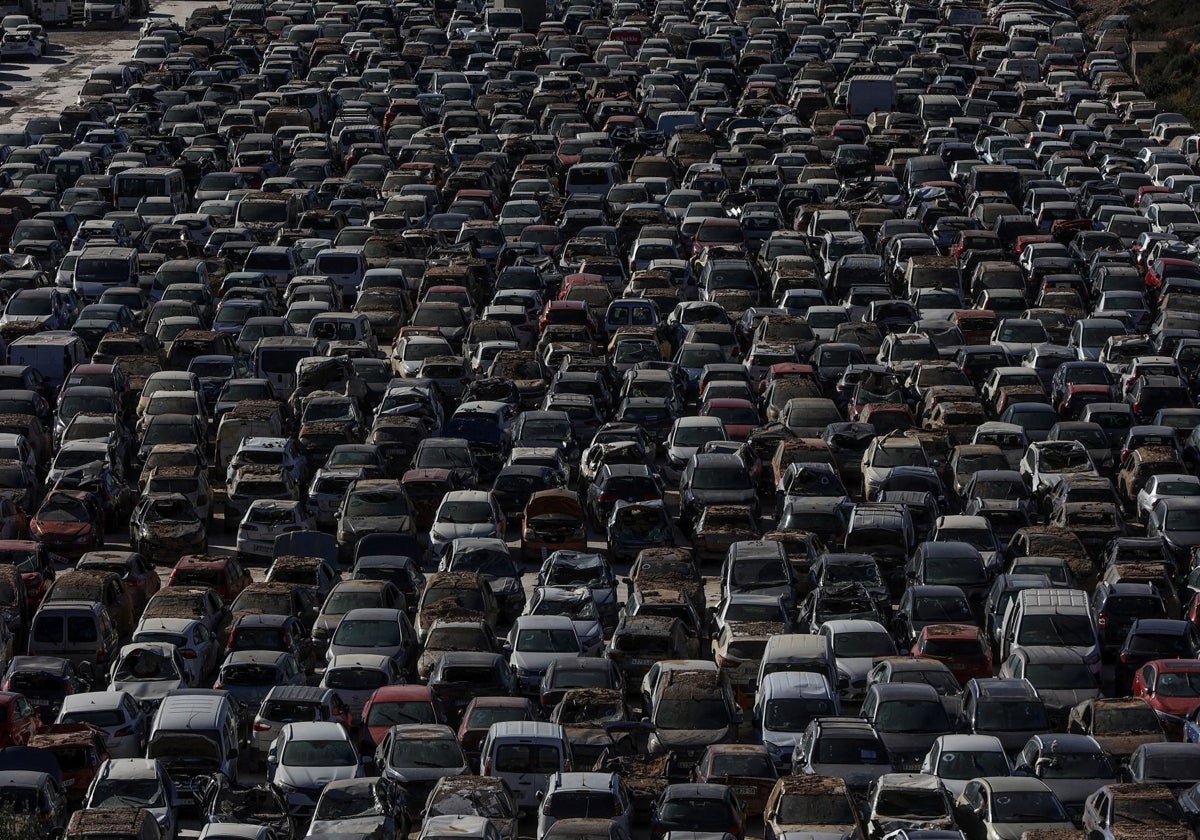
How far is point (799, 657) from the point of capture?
37875mm

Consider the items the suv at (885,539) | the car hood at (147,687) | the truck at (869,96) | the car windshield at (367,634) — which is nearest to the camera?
the car hood at (147,687)

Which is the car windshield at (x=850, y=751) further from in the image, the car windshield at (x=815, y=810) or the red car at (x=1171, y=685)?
the red car at (x=1171, y=685)

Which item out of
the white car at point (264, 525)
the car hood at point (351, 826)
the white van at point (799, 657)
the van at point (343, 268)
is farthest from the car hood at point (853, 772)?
the van at point (343, 268)

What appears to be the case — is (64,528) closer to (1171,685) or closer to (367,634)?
(367,634)

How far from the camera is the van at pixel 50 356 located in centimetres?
5447

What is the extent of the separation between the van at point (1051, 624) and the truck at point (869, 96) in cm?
4592

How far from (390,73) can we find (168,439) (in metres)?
43.3

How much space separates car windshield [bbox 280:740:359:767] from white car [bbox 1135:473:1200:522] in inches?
670

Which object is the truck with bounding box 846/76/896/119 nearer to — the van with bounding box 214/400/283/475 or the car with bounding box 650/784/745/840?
the van with bounding box 214/400/283/475

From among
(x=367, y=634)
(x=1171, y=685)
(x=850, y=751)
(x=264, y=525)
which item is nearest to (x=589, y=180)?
(x=264, y=525)

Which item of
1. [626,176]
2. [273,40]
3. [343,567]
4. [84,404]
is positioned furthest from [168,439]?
[273,40]

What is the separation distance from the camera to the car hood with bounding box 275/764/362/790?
34.1 meters

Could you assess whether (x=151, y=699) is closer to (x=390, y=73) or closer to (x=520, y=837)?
(x=520, y=837)

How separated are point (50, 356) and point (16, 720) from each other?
1950 centimetres
